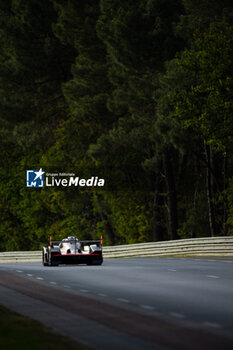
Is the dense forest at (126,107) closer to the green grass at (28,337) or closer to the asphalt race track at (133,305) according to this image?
the asphalt race track at (133,305)

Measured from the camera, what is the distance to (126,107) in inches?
2140

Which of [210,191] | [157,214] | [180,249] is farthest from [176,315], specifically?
[157,214]

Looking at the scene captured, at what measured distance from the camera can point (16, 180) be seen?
88062 millimetres

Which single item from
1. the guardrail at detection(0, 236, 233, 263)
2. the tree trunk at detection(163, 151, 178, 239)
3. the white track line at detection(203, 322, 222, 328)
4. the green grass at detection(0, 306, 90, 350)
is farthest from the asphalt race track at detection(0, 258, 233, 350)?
the tree trunk at detection(163, 151, 178, 239)

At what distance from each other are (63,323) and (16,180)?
248 ft

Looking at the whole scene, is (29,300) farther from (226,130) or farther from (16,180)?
(16,180)

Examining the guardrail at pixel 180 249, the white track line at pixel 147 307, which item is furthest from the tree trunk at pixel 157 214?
the white track line at pixel 147 307

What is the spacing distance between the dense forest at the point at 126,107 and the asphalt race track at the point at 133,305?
13.7 metres

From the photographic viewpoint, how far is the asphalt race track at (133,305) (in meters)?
11.4

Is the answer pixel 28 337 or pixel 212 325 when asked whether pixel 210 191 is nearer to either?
pixel 212 325

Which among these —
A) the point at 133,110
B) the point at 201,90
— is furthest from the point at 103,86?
the point at 201,90

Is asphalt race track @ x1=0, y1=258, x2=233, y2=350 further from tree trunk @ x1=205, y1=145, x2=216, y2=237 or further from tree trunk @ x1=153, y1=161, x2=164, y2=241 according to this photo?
tree trunk @ x1=153, y1=161, x2=164, y2=241

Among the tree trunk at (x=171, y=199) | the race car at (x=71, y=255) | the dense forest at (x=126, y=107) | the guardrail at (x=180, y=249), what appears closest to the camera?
the race car at (x=71, y=255)

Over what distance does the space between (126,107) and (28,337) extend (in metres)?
43.8
